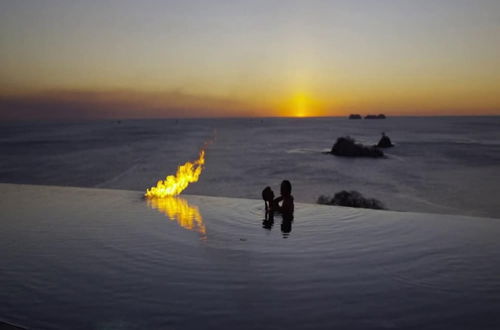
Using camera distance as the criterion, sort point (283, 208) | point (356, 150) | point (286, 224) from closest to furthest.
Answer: point (286, 224) → point (283, 208) → point (356, 150)

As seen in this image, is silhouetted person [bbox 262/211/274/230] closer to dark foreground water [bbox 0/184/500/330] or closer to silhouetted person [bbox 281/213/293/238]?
dark foreground water [bbox 0/184/500/330]

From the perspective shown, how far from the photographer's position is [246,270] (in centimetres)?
776

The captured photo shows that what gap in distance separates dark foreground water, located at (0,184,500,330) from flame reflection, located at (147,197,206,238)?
12 centimetres

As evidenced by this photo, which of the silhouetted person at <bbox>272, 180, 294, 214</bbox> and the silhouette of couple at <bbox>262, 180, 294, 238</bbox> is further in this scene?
the silhouetted person at <bbox>272, 180, 294, 214</bbox>

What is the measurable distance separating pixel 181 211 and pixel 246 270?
6346 mm

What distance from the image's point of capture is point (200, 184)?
116ft

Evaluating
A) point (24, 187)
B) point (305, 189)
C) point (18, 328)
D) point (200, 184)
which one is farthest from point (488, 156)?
point (18, 328)

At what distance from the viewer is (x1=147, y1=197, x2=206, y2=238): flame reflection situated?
11409 millimetres

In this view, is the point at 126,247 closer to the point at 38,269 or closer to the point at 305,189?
the point at 38,269

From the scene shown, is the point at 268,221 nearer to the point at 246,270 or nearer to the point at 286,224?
the point at 286,224

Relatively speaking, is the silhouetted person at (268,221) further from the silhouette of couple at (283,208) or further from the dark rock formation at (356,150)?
the dark rock formation at (356,150)

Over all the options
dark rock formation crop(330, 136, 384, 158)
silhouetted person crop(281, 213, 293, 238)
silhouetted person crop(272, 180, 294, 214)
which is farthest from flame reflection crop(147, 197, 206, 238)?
dark rock formation crop(330, 136, 384, 158)

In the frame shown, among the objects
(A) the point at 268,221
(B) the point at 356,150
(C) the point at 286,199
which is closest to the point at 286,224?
(A) the point at 268,221

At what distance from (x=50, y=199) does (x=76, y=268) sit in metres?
8.62
